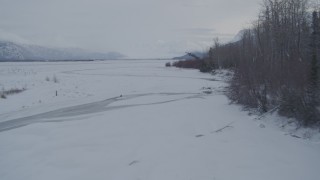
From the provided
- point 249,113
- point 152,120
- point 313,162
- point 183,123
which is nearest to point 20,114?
point 152,120

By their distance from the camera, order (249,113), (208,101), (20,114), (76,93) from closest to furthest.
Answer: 1. (249,113)
2. (20,114)
3. (208,101)
4. (76,93)

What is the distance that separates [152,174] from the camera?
7953 millimetres

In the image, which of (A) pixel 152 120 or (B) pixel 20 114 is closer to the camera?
(A) pixel 152 120

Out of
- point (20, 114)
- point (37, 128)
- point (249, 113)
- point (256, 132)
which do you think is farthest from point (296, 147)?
point (20, 114)

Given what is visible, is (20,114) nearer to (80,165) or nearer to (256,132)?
(80,165)

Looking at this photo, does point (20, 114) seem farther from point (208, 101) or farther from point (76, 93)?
point (208, 101)

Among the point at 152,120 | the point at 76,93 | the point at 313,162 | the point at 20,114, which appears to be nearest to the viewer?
the point at 313,162

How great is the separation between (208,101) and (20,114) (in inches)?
409

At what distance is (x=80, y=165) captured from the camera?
8.77 metres

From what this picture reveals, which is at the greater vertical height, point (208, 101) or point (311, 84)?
point (311, 84)

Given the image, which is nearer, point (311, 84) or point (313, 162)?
point (313, 162)

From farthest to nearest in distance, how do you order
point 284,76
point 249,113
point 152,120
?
point 249,113 < point 152,120 < point 284,76

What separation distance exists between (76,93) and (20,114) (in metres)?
8.26

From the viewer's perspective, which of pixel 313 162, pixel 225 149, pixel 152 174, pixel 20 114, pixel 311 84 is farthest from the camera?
pixel 20 114
